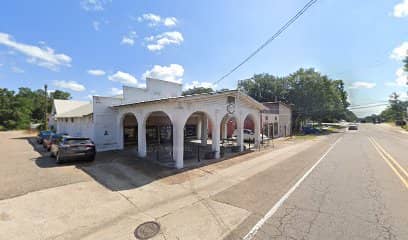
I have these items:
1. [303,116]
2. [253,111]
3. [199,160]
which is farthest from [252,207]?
[303,116]

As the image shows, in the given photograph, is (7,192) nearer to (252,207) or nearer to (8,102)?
(252,207)

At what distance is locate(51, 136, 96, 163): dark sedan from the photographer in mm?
10711

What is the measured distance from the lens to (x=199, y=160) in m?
12.0

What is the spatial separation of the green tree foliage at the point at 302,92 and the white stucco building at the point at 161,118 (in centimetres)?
2760

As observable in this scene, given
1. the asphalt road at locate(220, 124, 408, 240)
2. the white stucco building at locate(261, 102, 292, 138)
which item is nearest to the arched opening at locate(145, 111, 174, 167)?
the white stucco building at locate(261, 102, 292, 138)

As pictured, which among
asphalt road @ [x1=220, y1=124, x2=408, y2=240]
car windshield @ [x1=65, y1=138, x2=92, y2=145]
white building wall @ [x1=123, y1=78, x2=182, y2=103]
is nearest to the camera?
asphalt road @ [x1=220, y1=124, x2=408, y2=240]

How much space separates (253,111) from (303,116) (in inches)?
1291

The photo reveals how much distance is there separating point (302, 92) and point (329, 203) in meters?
40.4

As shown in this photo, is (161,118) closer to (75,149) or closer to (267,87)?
(75,149)

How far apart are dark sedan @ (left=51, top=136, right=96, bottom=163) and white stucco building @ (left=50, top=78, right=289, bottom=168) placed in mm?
2801

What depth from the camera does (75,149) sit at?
10883 millimetres

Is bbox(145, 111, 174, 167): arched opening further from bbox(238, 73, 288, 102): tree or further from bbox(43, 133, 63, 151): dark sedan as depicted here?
bbox(238, 73, 288, 102): tree

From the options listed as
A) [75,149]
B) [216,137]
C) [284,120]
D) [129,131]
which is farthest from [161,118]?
[284,120]

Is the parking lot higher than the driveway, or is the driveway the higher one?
the driveway
